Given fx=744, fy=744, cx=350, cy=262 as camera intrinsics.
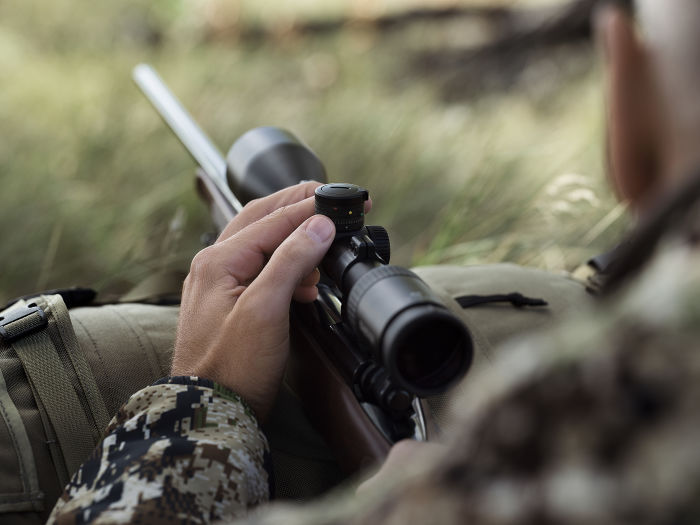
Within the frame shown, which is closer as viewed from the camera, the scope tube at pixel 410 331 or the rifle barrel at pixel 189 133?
the scope tube at pixel 410 331

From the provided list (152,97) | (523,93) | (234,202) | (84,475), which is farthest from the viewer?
(523,93)

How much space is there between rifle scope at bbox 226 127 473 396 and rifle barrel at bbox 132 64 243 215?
58cm

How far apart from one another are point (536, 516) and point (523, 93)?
619 cm

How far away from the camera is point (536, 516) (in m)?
0.44

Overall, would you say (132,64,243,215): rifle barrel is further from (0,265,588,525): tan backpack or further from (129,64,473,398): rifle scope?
(0,265,588,525): tan backpack

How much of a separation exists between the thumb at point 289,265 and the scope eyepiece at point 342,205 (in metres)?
0.03

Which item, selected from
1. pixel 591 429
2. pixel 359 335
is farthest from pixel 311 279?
pixel 591 429

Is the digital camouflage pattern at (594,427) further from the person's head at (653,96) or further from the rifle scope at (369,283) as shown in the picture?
the rifle scope at (369,283)

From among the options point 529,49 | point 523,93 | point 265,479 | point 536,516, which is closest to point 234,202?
point 265,479

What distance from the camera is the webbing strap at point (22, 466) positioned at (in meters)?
1.15

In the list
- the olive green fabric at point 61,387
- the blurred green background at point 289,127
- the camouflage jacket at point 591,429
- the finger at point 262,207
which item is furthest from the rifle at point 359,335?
the blurred green background at point 289,127

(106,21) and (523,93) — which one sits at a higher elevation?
(106,21)

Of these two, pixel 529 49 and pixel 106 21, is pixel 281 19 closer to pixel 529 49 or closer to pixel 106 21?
pixel 106 21

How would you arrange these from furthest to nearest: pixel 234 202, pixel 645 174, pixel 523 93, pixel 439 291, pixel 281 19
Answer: pixel 281 19, pixel 523 93, pixel 234 202, pixel 439 291, pixel 645 174
